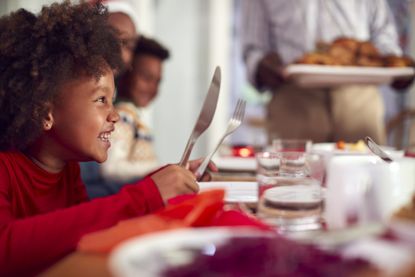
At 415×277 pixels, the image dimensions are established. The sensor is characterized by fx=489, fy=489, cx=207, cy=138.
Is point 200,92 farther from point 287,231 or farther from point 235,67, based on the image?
point 287,231

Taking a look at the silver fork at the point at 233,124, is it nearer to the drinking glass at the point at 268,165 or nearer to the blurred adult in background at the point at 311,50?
the drinking glass at the point at 268,165

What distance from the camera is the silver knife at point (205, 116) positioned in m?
0.80

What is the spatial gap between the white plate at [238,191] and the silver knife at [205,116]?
62 mm

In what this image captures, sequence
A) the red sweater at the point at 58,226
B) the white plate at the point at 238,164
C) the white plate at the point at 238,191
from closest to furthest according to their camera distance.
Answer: the red sweater at the point at 58,226 < the white plate at the point at 238,191 < the white plate at the point at 238,164

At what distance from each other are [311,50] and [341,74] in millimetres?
491

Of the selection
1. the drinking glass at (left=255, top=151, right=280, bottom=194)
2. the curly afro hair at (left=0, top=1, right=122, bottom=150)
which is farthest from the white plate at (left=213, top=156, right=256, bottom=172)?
the drinking glass at (left=255, top=151, right=280, bottom=194)

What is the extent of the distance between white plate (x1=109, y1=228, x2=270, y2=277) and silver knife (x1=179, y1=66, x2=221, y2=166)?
0.37 metres

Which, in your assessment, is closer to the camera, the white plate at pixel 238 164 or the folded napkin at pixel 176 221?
the folded napkin at pixel 176 221

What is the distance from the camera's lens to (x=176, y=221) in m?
0.50

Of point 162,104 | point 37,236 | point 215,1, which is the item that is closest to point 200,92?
point 162,104

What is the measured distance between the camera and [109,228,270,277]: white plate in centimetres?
34

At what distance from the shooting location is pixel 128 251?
1.20 feet

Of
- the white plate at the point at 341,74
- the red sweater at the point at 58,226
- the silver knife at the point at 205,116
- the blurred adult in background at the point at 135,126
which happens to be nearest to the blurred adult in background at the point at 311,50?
the white plate at the point at 341,74

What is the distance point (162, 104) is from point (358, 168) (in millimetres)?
3569
